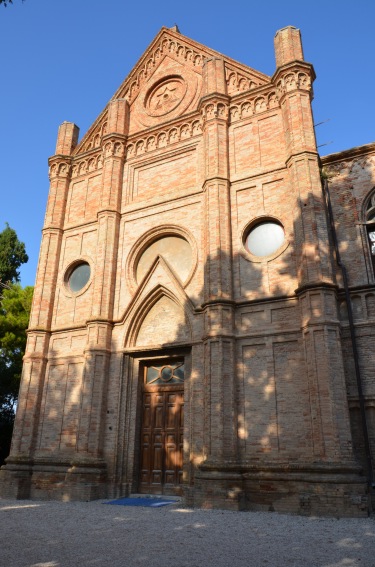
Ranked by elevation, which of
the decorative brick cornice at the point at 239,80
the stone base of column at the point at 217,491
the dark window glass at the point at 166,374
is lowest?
the stone base of column at the point at 217,491

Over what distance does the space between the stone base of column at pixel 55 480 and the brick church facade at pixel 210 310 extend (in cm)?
5

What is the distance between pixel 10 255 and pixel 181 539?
72.6ft

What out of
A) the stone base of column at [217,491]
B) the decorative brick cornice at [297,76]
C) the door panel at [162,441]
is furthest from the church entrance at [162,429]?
the decorative brick cornice at [297,76]

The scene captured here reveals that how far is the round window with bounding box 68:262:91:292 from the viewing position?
651 inches

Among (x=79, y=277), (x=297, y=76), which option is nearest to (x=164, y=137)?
(x=297, y=76)

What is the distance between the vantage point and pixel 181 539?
716 centimetres

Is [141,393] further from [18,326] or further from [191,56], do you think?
[191,56]

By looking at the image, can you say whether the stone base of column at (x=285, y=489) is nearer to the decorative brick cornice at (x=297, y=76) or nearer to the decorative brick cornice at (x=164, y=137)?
the decorative brick cornice at (x=297, y=76)

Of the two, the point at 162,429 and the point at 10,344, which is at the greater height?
the point at 10,344

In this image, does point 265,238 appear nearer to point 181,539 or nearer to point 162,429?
point 162,429

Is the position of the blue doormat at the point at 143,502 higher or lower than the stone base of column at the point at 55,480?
lower

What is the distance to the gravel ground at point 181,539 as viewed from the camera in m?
5.81

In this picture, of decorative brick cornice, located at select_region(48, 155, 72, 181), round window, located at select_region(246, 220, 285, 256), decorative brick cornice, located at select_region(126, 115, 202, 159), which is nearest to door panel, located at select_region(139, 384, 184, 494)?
round window, located at select_region(246, 220, 285, 256)

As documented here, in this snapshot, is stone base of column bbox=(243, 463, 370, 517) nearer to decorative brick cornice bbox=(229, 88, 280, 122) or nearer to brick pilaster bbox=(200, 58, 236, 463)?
brick pilaster bbox=(200, 58, 236, 463)
